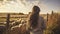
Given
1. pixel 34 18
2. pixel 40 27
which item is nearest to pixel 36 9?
pixel 34 18

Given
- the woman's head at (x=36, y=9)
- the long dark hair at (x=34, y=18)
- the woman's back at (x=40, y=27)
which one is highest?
the woman's head at (x=36, y=9)

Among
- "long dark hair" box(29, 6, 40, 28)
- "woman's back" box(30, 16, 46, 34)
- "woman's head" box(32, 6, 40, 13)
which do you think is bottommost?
"woman's back" box(30, 16, 46, 34)

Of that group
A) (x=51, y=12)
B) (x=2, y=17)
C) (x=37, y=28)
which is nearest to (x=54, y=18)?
(x=51, y=12)

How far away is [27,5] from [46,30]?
0.35m

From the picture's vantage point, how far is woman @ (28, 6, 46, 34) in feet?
7.95

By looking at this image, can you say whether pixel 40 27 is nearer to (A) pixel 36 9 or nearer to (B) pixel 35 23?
(B) pixel 35 23

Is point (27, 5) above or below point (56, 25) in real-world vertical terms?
above

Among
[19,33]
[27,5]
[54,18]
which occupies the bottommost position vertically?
[19,33]

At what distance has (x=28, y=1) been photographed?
251 cm

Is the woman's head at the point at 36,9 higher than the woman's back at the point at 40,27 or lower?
higher

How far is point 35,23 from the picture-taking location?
244 centimetres

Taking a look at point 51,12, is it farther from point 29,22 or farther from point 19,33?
point 19,33

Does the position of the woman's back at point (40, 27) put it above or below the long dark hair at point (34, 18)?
below

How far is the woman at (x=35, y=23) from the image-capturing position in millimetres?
2424
